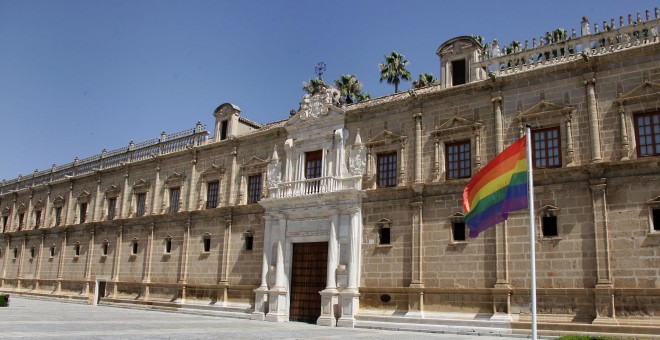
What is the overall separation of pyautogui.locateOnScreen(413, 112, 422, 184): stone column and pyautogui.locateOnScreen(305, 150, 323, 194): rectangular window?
4843 mm

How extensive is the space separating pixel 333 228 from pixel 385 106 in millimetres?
5413

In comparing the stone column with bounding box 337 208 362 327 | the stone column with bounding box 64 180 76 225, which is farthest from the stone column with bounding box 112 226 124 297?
the stone column with bounding box 337 208 362 327

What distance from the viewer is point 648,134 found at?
1691 cm

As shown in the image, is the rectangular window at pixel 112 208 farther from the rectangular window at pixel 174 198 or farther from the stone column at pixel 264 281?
the stone column at pixel 264 281

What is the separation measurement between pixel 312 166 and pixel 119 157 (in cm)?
1708

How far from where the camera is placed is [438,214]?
2044 centimetres

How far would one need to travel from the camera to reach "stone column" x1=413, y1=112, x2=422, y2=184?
69.6 ft

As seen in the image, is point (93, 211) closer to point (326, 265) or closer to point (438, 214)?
point (326, 265)

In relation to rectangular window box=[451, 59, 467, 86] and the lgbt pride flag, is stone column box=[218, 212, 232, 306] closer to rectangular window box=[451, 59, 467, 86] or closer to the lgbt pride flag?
rectangular window box=[451, 59, 467, 86]

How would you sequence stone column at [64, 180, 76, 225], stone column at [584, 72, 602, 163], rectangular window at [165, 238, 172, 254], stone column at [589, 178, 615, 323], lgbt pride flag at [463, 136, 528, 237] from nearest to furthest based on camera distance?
lgbt pride flag at [463, 136, 528, 237] → stone column at [589, 178, 615, 323] → stone column at [584, 72, 602, 163] → rectangular window at [165, 238, 172, 254] → stone column at [64, 180, 76, 225]

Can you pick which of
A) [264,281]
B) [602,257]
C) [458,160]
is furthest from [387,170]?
[602,257]

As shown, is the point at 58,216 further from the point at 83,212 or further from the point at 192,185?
the point at 192,185

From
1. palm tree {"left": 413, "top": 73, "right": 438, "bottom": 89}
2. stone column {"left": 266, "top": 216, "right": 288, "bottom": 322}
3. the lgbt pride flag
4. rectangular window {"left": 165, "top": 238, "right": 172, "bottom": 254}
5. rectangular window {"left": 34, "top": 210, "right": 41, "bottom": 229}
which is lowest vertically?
stone column {"left": 266, "top": 216, "right": 288, "bottom": 322}

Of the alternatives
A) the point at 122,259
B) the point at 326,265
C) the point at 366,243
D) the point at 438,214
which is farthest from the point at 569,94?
the point at 122,259
